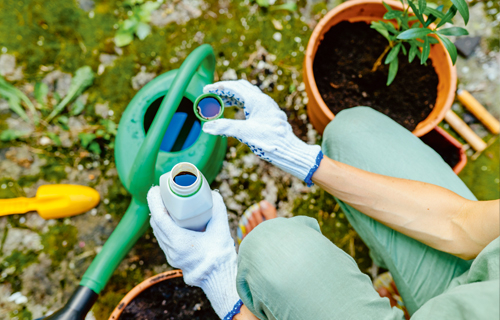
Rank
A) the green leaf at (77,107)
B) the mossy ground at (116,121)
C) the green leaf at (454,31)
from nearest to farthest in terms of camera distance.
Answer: the green leaf at (454,31)
the mossy ground at (116,121)
the green leaf at (77,107)

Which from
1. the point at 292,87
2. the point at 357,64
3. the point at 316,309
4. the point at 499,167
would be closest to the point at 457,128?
the point at 499,167

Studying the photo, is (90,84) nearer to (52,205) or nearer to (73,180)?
(73,180)

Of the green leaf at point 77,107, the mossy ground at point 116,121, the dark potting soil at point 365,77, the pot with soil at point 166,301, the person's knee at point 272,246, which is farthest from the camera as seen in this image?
the green leaf at point 77,107

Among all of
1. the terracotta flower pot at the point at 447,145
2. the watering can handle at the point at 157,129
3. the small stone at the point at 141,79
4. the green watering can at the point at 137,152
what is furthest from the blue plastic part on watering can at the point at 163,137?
the terracotta flower pot at the point at 447,145

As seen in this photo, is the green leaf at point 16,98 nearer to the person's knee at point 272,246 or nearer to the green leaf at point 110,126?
the green leaf at point 110,126

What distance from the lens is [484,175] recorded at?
4.88 ft

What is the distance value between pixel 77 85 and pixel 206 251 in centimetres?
104

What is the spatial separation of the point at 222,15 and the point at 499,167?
150 centimetres

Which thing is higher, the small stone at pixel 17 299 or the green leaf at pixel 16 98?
the green leaf at pixel 16 98

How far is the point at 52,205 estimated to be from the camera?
1.34m

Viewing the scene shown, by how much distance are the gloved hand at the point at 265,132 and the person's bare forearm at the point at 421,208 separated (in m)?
0.06

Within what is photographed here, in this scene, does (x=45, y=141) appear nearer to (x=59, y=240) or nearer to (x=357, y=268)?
(x=59, y=240)

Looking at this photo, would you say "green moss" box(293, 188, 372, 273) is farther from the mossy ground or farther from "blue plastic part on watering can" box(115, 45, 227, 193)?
"blue plastic part on watering can" box(115, 45, 227, 193)

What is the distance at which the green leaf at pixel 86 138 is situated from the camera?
4.63 ft
